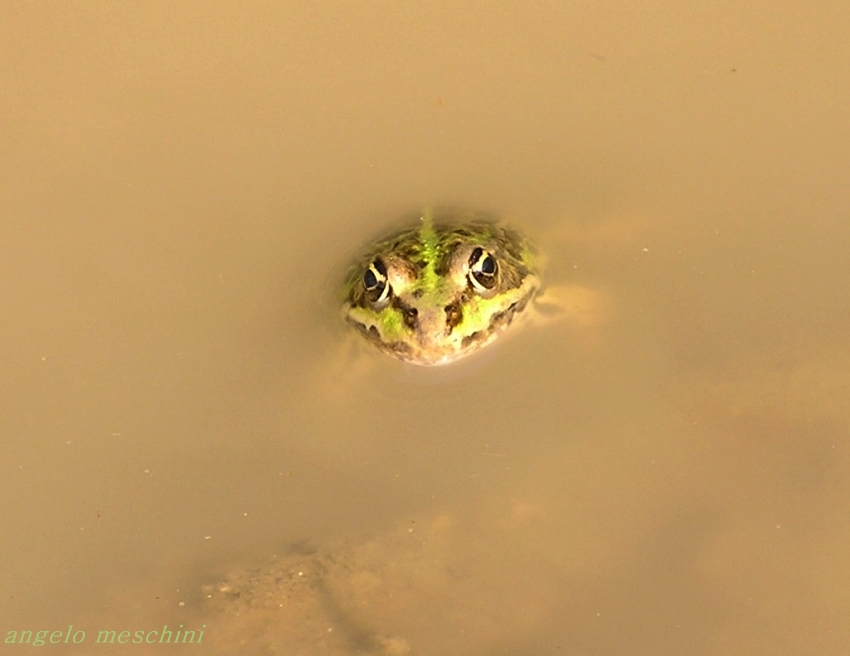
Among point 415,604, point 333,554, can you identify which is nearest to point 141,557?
point 333,554

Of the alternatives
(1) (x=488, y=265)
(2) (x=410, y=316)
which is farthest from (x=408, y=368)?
(1) (x=488, y=265)

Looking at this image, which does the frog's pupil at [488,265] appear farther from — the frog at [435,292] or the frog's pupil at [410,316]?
the frog's pupil at [410,316]

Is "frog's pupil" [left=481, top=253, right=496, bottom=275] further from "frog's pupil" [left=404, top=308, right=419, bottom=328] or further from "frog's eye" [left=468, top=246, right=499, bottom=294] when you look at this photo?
"frog's pupil" [left=404, top=308, right=419, bottom=328]

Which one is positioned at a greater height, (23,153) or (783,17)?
(783,17)

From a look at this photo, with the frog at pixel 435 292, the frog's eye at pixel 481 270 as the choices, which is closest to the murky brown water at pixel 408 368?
the frog at pixel 435 292

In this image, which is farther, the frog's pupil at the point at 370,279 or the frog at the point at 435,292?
the frog's pupil at the point at 370,279

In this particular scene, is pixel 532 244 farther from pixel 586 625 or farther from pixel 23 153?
pixel 23 153

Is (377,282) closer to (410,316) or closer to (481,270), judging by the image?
(410,316)
